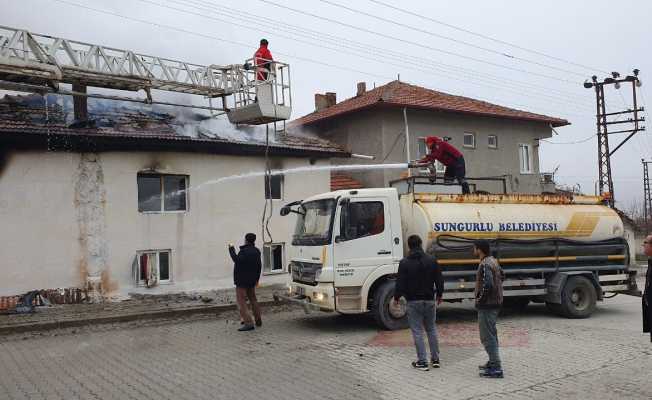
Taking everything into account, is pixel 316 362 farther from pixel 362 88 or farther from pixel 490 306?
pixel 362 88

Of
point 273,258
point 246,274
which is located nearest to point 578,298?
point 246,274

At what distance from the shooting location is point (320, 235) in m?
10.2

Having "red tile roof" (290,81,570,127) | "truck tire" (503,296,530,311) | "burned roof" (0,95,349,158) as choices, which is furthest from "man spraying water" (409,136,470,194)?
"red tile roof" (290,81,570,127)

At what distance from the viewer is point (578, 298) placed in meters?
11.7

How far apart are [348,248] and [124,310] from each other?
547 cm

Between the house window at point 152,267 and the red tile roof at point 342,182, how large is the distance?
6705 mm

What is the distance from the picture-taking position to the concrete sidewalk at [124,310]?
1070cm

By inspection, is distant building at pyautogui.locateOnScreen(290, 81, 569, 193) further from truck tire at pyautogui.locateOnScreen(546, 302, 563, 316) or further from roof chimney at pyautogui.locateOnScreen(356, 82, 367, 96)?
truck tire at pyautogui.locateOnScreen(546, 302, 563, 316)

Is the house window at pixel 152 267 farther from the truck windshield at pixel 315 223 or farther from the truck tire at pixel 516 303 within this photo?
the truck tire at pixel 516 303

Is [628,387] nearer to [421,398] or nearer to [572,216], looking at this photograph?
[421,398]


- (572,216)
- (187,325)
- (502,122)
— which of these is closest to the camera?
(187,325)

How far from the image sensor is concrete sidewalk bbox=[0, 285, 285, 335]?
35.1ft

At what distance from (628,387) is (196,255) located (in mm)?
10886

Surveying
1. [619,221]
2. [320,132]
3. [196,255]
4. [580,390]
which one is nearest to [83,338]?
[196,255]
